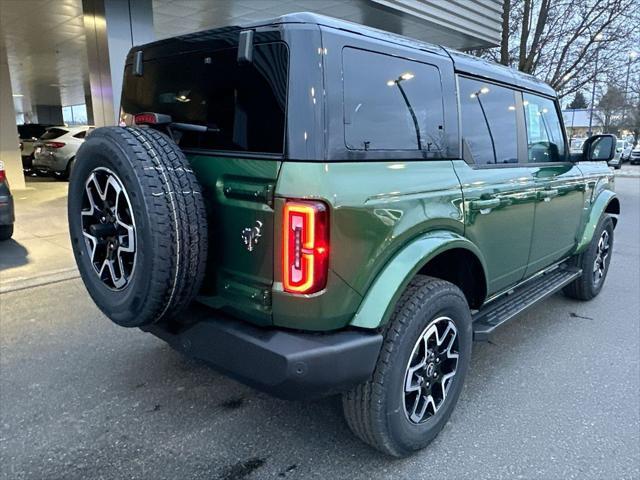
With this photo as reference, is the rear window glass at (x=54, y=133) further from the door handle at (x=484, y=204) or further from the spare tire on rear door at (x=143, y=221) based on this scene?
the door handle at (x=484, y=204)

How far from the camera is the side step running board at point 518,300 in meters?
3.03

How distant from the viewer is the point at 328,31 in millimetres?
2080

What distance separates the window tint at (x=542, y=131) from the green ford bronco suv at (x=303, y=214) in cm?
97

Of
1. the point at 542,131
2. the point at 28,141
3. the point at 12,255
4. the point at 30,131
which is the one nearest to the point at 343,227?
the point at 542,131

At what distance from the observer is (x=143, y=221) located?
1.98 m

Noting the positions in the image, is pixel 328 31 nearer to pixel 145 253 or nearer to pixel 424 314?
pixel 145 253

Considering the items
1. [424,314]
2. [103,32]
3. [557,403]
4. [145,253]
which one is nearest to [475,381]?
[557,403]

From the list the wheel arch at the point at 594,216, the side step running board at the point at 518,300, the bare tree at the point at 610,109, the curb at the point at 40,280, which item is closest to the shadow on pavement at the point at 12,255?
the curb at the point at 40,280

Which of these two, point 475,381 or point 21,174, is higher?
point 21,174

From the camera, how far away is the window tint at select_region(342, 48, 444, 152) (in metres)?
2.17

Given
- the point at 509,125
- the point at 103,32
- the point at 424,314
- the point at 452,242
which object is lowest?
the point at 424,314

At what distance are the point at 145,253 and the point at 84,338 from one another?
7.29 ft

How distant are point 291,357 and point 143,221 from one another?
0.80 m

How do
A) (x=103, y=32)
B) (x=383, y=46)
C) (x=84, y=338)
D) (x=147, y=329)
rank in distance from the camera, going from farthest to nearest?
(x=103, y=32) < (x=84, y=338) < (x=147, y=329) < (x=383, y=46)
